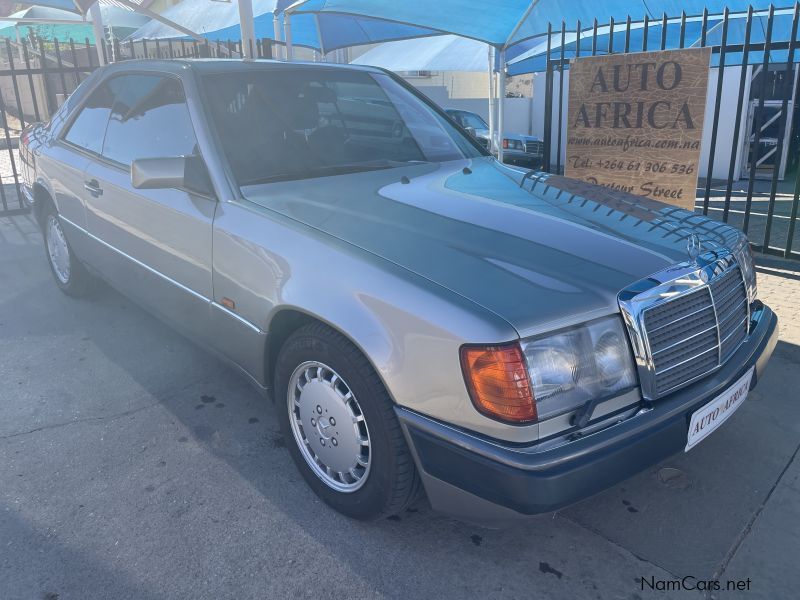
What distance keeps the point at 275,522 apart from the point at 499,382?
120 cm

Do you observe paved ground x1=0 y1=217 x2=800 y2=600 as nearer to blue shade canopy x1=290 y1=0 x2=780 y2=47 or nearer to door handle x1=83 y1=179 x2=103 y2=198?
door handle x1=83 y1=179 x2=103 y2=198

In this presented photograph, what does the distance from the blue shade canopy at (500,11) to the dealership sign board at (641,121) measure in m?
2.94

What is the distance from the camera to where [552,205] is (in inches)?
112

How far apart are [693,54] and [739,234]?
293 cm

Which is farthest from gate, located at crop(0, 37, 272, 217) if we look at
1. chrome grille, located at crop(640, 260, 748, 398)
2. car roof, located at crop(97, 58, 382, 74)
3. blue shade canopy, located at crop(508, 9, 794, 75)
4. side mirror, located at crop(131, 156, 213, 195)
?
chrome grille, located at crop(640, 260, 748, 398)

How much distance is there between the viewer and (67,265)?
4.82 meters

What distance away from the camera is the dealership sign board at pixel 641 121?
207 inches

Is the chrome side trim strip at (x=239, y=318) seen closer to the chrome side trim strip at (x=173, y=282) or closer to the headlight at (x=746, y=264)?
the chrome side trim strip at (x=173, y=282)

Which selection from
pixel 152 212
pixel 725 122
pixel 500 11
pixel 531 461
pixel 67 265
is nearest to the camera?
pixel 531 461

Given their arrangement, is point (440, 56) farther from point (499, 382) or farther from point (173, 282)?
point (499, 382)

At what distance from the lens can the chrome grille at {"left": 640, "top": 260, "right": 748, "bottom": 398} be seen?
7.01ft

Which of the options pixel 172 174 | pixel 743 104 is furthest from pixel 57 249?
pixel 743 104

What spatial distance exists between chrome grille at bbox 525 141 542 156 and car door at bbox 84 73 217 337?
11.0 m

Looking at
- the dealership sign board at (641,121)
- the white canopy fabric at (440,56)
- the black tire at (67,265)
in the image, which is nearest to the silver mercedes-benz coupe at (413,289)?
the black tire at (67,265)
